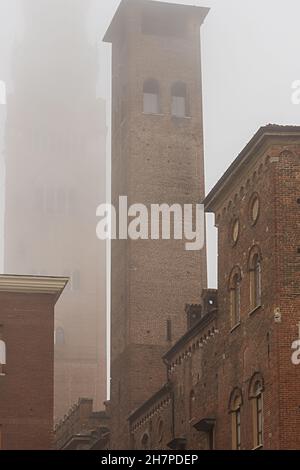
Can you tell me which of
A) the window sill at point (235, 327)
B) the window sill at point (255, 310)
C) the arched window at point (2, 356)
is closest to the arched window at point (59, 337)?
the arched window at point (2, 356)

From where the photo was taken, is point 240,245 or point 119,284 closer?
point 240,245

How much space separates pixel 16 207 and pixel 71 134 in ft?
24.4

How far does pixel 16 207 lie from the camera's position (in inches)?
3974

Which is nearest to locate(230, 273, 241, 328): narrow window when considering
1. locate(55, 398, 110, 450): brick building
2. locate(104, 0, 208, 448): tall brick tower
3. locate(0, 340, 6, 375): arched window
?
locate(0, 340, 6, 375): arched window

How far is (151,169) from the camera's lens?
202 ft

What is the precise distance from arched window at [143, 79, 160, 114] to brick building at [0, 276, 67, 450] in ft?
64.3

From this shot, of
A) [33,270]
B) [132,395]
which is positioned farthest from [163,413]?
[33,270]

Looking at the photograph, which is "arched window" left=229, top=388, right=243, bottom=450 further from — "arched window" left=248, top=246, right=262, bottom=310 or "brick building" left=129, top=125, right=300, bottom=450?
"arched window" left=248, top=246, right=262, bottom=310

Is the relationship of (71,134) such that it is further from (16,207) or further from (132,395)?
(132,395)

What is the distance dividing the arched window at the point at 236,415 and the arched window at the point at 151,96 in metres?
25.4

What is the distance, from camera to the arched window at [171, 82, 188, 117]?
208ft

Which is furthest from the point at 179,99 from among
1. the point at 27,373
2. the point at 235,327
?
the point at 235,327

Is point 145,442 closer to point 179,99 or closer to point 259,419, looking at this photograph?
point 259,419

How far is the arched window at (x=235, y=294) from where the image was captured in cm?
4050
